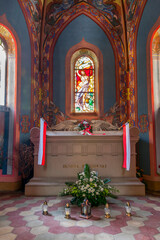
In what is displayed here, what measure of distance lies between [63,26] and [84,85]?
9.13 feet

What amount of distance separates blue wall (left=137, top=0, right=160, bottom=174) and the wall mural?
1.39 ft

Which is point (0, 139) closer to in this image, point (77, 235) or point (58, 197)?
point (58, 197)

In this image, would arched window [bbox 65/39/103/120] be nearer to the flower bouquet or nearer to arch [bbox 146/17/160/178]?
the flower bouquet

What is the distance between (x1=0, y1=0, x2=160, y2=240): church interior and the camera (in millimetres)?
4371

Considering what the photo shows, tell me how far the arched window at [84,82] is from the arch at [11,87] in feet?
7.79

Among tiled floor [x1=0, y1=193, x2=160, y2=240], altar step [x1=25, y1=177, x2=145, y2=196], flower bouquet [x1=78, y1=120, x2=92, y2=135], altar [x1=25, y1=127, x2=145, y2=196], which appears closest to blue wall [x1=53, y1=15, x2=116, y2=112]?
flower bouquet [x1=78, y1=120, x2=92, y2=135]

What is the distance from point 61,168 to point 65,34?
6085 mm

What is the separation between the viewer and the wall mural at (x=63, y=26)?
8.50 metres

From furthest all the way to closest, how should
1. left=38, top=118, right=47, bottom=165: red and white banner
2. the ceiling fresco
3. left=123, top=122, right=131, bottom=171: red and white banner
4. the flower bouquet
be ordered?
the ceiling fresco, the flower bouquet, left=38, top=118, right=47, bottom=165: red and white banner, left=123, top=122, right=131, bottom=171: red and white banner

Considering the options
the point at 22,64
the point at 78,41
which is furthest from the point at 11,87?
the point at 78,41

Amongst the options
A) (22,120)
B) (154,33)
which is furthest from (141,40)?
(22,120)

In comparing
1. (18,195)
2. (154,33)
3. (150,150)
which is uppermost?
(154,33)

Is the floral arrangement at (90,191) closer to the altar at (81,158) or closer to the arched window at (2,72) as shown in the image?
the altar at (81,158)

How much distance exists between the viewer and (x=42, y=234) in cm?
348
